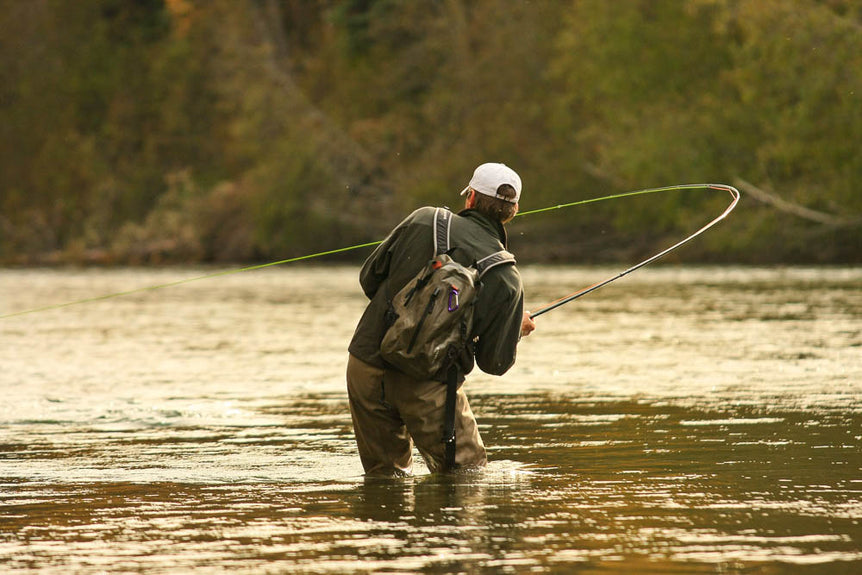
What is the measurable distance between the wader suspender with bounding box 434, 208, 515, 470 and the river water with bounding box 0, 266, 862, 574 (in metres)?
0.28

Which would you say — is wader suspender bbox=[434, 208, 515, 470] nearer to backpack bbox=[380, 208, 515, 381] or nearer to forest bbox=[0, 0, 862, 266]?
backpack bbox=[380, 208, 515, 381]

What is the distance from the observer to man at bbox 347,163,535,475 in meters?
6.71

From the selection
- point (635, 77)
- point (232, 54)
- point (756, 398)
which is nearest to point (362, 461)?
point (756, 398)

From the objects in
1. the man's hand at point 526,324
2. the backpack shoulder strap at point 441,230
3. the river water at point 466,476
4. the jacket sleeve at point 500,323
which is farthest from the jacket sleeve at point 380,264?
the river water at point 466,476

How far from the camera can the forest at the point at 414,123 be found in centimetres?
3609

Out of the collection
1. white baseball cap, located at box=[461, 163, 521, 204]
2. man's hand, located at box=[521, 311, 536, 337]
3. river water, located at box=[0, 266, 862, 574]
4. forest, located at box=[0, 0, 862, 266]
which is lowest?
river water, located at box=[0, 266, 862, 574]

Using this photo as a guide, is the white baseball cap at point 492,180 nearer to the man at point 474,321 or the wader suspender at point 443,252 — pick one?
the man at point 474,321

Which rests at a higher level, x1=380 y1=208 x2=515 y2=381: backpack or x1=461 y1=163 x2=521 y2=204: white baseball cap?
x1=461 y1=163 x2=521 y2=204: white baseball cap

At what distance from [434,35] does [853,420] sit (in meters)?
44.6

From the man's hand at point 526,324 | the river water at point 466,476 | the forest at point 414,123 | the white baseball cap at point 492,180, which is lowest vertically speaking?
the river water at point 466,476

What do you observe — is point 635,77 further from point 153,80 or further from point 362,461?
point 362,461

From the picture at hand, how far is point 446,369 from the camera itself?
22.2ft

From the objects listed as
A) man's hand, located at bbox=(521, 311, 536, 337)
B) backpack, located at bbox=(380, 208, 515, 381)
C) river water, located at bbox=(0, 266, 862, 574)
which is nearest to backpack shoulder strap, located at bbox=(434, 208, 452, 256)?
backpack, located at bbox=(380, 208, 515, 381)

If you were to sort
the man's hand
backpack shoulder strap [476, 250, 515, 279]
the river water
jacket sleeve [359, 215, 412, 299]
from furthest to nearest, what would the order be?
the man's hand < jacket sleeve [359, 215, 412, 299] < backpack shoulder strap [476, 250, 515, 279] < the river water
